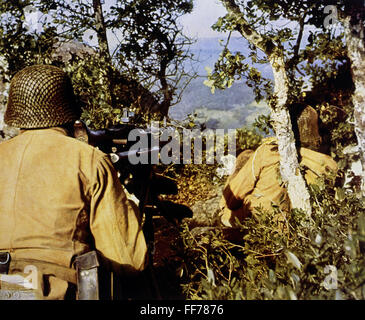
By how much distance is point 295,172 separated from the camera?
347 centimetres

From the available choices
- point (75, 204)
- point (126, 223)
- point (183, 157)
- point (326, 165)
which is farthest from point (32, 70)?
point (183, 157)

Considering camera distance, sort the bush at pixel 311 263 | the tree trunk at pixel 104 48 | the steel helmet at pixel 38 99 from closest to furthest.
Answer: the bush at pixel 311 263 < the steel helmet at pixel 38 99 < the tree trunk at pixel 104 48

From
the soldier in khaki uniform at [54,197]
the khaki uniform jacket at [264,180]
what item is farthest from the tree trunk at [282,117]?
the soldier in khaki uniform at [54,197]

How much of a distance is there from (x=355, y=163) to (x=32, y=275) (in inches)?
148

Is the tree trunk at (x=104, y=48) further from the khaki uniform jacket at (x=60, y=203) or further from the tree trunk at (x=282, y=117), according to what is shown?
the khaki uniform jacket at (x=60, y=203)

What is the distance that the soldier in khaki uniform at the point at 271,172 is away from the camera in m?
3.63

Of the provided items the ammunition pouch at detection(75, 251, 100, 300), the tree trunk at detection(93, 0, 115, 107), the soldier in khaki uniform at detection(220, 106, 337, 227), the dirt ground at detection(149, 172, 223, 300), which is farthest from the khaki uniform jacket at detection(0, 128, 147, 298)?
the tree trunk at detection(93, 0, 115, 107)

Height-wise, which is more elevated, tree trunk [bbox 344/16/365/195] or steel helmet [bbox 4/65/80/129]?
tree trunk [bbox 344/16/365/195]

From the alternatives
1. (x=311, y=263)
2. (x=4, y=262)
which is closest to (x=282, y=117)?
(x=311, y=263)

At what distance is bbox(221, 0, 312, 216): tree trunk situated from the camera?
337 centimetres

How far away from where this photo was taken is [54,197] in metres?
1.78

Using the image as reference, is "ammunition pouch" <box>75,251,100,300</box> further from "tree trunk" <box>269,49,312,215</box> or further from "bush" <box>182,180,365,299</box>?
"tree trunk" <box>269,49,312,215</box>

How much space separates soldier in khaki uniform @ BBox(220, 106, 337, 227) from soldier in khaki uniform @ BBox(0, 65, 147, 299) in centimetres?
204
